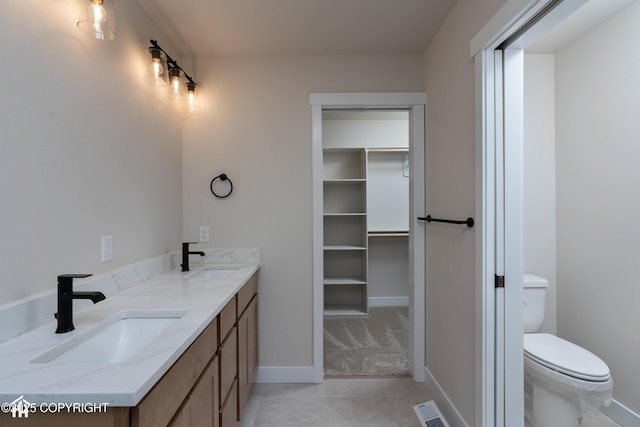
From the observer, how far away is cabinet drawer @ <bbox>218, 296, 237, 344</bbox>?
4.40 feet

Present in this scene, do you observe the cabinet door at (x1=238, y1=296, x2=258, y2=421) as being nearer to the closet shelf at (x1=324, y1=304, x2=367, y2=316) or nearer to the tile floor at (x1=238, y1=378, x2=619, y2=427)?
the tile floor at (x1=238, y1=378, x2=619, y2=427)

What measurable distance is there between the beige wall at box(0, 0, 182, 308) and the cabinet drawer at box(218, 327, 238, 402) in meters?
0.70

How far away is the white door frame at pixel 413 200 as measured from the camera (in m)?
2.21

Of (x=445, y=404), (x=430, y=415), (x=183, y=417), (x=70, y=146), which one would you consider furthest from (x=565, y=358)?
(x=70, y=146)

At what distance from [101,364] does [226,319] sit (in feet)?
2.25

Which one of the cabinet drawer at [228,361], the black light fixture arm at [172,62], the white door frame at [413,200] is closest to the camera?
the cabinet drawer at [228,361]

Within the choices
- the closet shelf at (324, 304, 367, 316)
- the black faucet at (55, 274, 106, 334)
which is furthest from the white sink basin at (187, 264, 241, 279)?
the closet shelf at (324, 304, 367, 316)

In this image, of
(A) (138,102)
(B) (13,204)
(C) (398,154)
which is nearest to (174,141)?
(A) (138,102)

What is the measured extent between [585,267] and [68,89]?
3126mm

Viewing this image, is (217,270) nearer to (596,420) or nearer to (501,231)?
(501,231)

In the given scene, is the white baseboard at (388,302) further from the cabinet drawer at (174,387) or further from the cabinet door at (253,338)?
the cabinet drawer at (174,387)

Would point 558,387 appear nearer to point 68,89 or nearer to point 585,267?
point 585,267

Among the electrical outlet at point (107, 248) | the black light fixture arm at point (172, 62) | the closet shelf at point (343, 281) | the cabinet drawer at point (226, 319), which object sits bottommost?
the closet shelf at point (343, 281)

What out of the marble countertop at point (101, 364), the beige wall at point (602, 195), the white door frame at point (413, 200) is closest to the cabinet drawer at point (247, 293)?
the marble countertop at point (101, 364)
